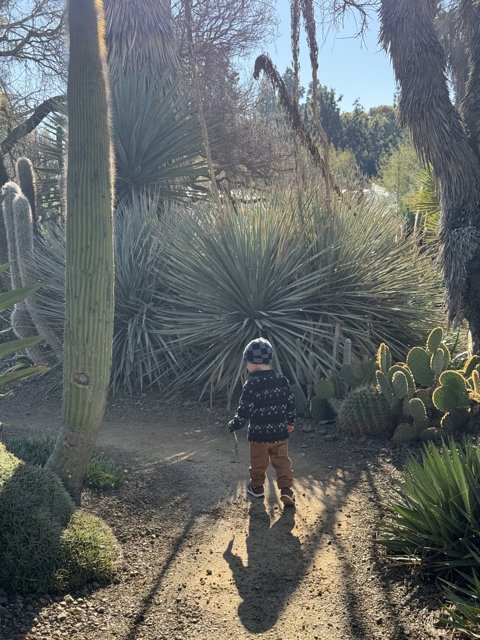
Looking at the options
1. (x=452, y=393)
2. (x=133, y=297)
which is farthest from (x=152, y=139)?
(x=452, y=393)

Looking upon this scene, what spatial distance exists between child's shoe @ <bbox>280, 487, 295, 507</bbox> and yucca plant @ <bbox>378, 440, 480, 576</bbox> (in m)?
1.22

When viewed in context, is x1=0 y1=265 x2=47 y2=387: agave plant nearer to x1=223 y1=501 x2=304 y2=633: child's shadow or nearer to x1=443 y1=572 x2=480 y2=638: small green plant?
x1=223 y1=501 x2=304 y2=633: child's shadow

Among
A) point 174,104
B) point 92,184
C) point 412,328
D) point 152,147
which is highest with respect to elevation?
point 174,104

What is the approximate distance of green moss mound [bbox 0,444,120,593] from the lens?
409 centimetres

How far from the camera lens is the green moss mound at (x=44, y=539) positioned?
4.09m

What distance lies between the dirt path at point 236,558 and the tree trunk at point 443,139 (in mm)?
2560

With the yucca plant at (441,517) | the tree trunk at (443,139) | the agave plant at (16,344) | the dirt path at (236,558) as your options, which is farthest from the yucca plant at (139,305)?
the yucca plant at (441,517)

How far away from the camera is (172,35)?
49.7 feet

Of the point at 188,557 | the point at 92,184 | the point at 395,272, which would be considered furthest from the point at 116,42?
the point at 188,557

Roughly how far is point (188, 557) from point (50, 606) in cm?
110

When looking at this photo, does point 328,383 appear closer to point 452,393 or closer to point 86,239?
point 452,393

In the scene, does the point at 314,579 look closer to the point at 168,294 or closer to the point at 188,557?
the point at 188,557

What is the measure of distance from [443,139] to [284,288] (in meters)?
2.60

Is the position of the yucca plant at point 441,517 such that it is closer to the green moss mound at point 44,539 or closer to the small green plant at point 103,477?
the green moss mound at point 44,539
